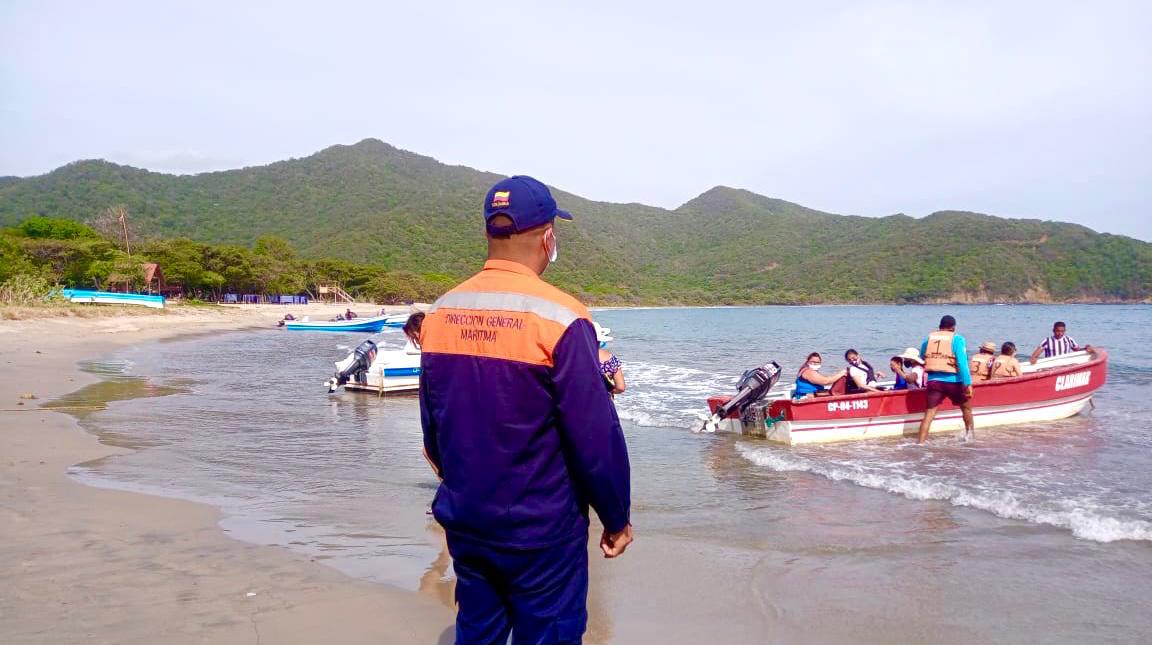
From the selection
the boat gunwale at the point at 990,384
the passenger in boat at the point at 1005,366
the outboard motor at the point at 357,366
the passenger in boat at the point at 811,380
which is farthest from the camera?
the outboard motor at the point at 357,366

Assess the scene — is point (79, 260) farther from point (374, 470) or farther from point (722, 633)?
point (722, 633)

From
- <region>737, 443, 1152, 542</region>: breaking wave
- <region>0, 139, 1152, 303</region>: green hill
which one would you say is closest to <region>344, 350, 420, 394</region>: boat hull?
<region>737, 443, 1152, 542</region>: breaking wave

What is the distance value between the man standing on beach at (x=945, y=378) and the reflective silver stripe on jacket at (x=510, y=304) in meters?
10.4

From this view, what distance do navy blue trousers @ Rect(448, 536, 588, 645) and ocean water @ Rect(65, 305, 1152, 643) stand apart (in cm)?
190

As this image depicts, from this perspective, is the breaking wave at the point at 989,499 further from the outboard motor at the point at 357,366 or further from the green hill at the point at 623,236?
the green hill at the point at 623,236

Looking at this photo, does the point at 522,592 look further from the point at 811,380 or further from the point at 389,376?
the point at 389,376

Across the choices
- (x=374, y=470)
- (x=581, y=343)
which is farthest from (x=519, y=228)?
(x=374, y=470)

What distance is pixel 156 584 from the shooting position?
448 cm

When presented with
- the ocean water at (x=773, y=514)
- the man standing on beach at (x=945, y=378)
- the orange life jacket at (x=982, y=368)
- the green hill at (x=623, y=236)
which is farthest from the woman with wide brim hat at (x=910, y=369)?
the green hill at (x=623, y=236)

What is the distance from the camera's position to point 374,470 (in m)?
8.48

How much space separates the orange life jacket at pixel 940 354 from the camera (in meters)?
11.0

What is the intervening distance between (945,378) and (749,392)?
293 cm

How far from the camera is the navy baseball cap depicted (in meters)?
2.35

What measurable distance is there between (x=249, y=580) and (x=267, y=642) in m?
1.01
